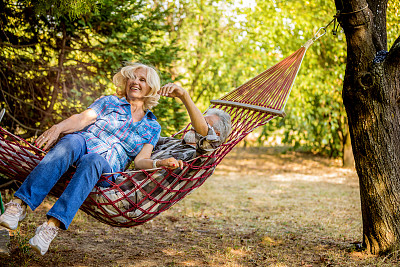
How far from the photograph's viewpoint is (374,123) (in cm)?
226

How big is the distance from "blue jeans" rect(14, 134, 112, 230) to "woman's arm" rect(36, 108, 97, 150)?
0.05 metres

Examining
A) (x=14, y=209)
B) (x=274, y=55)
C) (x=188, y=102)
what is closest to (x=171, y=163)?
(x=188, y=102)

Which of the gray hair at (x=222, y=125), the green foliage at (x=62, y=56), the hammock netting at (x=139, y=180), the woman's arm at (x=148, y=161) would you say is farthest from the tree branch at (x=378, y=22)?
the green foliage at (x=62, y=56)

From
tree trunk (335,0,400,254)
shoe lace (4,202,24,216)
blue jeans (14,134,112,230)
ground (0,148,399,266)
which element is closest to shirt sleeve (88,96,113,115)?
blue jeans (14,134,112,230)

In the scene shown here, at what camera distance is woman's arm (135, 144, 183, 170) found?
1773mm

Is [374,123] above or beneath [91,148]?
above

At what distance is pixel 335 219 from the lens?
3375 millimetres

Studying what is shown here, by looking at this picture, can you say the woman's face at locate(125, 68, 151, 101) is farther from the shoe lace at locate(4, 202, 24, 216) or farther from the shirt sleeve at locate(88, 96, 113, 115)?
the shoe lace at locate(4, 202, 24, 216)

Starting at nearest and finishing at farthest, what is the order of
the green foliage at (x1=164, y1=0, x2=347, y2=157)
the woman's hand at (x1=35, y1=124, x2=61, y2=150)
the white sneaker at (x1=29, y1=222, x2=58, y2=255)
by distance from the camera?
the white sneaker at (x1=29, y1=222, x2=58, y2=255)
the woman's hand at (x1=35, y1=124, x2=61, y2=150)
the green foliage at (x1=164, y1=0, x2=347, y2=157)

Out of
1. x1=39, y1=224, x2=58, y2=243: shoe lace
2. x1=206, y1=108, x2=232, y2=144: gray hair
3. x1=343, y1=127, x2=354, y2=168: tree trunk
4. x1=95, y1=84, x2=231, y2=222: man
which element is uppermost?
x1=206, y1=108, x2=232, y2=144: gray hair

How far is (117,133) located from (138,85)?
0.29 metres

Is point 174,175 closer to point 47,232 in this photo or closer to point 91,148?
point 91,148

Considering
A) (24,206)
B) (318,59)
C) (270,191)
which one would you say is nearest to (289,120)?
(318,59)

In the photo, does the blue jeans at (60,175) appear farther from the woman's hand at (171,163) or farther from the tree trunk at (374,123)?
the tree trunk at (374,123)
